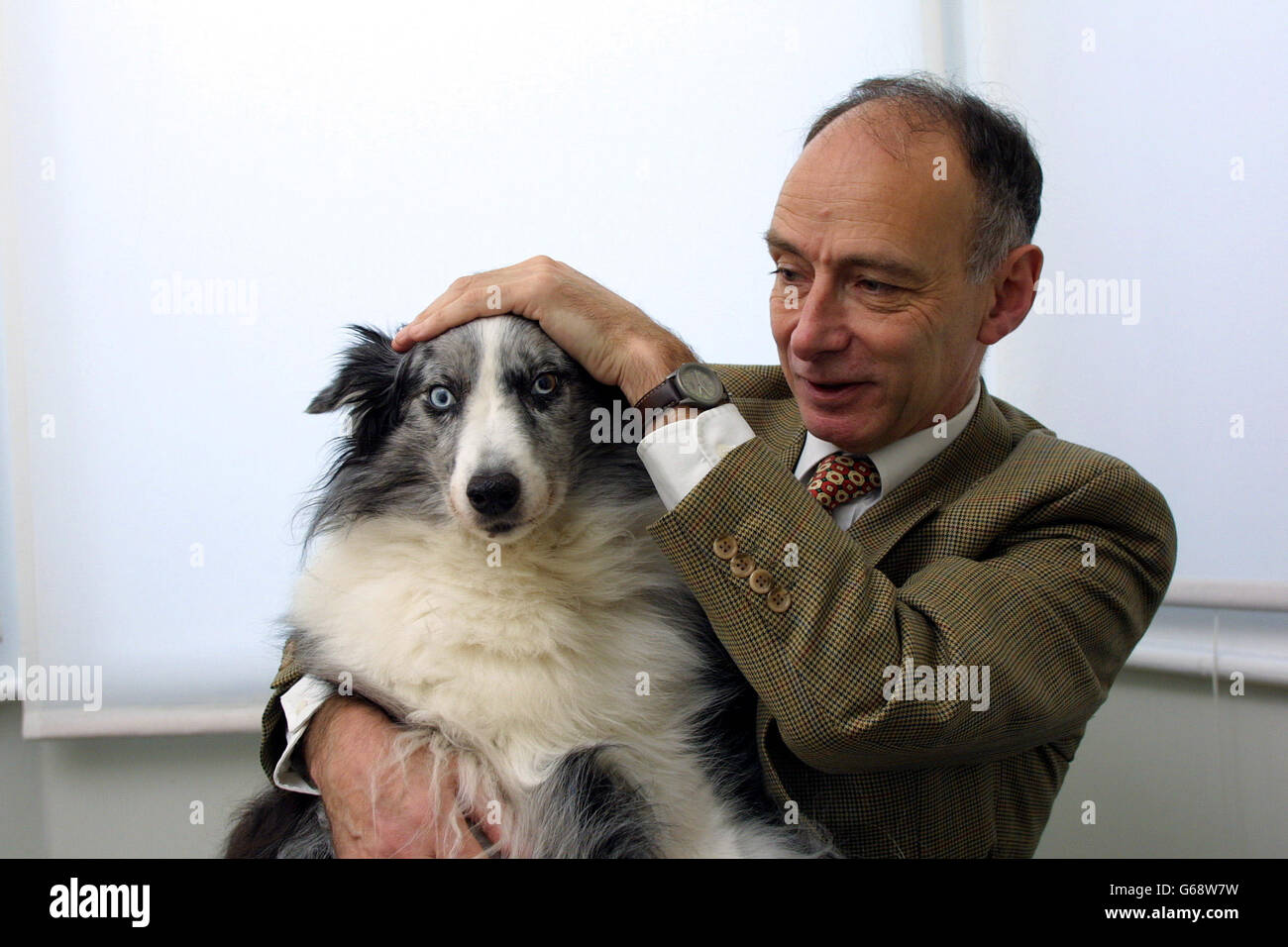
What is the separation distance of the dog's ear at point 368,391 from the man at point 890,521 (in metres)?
0.15

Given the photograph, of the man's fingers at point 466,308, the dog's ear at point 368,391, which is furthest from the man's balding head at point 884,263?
the dog's ear at point 368,391

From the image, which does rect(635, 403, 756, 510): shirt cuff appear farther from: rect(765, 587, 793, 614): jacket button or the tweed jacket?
rect(765, 587, 793, 614): jacket button

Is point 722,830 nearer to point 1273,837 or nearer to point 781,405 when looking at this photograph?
point 781,405

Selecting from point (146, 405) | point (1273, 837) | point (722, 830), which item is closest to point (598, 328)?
point (722, 830)

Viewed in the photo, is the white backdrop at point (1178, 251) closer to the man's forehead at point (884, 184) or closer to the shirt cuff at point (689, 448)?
the man's forehead at point (884, 184)

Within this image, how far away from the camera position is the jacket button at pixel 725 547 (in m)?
1.38

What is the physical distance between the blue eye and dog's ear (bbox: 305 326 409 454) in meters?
0.09

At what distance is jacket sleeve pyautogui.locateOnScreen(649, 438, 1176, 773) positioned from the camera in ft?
4.45

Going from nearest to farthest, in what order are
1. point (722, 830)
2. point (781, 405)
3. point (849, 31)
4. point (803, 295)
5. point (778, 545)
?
point (778, 545) → point (722, 830) → point (803, 295) → point (781, 405) → point (849, 31)

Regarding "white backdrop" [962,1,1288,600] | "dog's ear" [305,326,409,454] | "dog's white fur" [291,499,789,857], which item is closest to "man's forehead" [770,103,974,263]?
"dog's white fur" [291,499,789,857]

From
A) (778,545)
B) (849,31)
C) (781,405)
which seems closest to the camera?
(778,545)

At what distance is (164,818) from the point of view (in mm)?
2865
